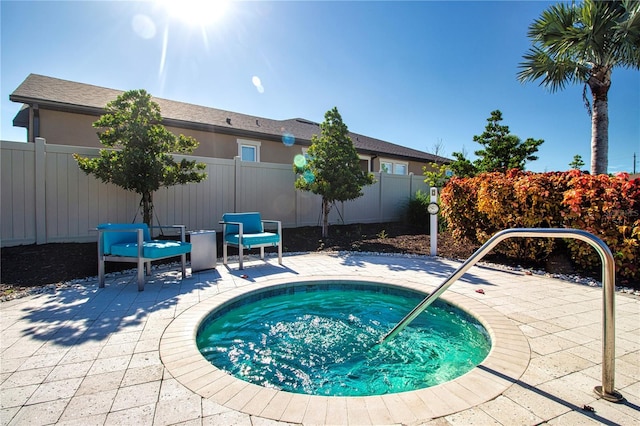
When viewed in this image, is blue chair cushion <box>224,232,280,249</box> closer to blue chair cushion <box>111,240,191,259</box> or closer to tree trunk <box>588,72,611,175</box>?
blue chair cushion <box>111,240,191,259</box>

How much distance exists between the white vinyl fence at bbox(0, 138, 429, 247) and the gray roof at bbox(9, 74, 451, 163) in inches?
128

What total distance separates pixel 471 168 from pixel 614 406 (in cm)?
1227

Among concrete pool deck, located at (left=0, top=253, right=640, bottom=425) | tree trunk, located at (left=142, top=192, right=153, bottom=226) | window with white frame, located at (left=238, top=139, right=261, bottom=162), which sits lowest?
concrete pool deck, located at (left=0, top=253, right=640, bottom=425)

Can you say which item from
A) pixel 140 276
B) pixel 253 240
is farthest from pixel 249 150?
pixel 140 276

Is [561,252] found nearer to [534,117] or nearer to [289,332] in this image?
[289,332]

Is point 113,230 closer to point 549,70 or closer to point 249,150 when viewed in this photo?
point 249,150

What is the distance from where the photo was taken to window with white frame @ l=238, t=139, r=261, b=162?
39.8ft

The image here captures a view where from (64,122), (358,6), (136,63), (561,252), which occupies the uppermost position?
(358,6)

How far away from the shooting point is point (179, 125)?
34.7 ft

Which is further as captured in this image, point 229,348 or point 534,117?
point 534,117

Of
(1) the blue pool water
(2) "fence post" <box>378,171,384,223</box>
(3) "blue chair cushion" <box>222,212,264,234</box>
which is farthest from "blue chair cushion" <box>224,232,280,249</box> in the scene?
(2) "fence post" <box>378,171,384,223</box>

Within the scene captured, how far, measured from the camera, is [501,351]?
2613 mm

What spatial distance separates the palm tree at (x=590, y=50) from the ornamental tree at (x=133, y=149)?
436 inches

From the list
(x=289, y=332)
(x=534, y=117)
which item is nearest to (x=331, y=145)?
(x=289, y=332)
